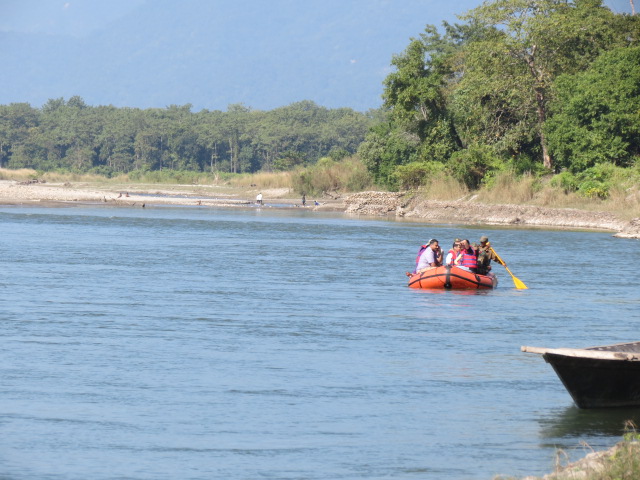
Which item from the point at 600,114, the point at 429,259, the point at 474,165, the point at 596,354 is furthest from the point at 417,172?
the point at 596,354

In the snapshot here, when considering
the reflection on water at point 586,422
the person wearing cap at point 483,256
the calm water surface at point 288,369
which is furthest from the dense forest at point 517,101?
the reflection on water at point 586,422

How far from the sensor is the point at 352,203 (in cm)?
7438

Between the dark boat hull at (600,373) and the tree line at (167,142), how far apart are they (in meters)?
119

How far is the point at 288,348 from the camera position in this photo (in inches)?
691

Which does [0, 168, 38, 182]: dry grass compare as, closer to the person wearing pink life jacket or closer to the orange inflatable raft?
the orange inflatable raft

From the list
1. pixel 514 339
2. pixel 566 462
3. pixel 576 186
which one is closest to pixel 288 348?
pixel 514 339

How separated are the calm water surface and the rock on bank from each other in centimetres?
1773

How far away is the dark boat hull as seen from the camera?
1212 centimetres

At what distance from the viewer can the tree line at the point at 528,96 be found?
180 feet

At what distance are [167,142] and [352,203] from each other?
2662 inches

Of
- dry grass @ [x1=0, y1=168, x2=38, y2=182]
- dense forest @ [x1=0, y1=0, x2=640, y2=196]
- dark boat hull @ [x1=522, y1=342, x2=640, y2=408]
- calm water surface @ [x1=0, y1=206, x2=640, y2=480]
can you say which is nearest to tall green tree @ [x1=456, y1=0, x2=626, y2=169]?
dense forest @ [x1=0, y1=0, x2=640, y2=196]

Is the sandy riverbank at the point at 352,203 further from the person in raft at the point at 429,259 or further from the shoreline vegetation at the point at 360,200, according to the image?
the person in raft at the point at 429,259

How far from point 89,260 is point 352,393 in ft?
68.9

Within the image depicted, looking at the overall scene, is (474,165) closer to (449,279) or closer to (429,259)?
(429,259)
